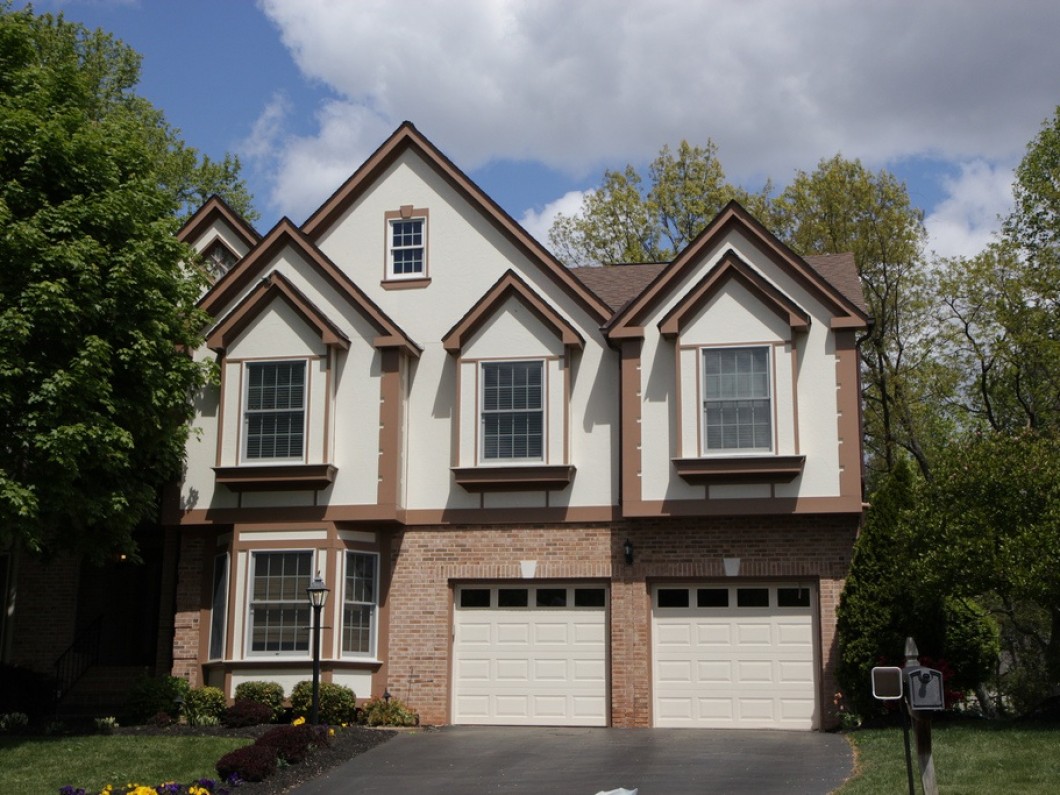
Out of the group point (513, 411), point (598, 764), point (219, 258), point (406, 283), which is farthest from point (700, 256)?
point (219, 258)

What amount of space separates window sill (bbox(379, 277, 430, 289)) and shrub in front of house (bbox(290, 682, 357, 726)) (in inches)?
281

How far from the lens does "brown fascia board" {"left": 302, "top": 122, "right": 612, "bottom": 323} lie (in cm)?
2297

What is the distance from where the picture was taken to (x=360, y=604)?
71.3 ft

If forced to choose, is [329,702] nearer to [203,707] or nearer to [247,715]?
[247,715]

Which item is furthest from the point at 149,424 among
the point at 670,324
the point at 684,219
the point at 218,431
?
the point at 684,219

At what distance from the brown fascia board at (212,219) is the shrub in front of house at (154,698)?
8.86 meters

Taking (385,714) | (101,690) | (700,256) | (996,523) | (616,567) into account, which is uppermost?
(700,256)

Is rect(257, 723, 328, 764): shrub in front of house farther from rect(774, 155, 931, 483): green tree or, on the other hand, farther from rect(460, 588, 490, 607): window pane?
rect(774, 155, 931, 483): green tree

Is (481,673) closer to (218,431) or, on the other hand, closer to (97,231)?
(218,431)

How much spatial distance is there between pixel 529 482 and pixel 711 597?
3.55 meters

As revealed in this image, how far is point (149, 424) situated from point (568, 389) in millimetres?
6911

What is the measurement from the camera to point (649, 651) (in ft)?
69.1

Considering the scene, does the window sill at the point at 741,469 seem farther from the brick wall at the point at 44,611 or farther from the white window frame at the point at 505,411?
the brick wall at the point at 44,611

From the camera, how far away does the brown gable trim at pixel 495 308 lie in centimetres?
2219
